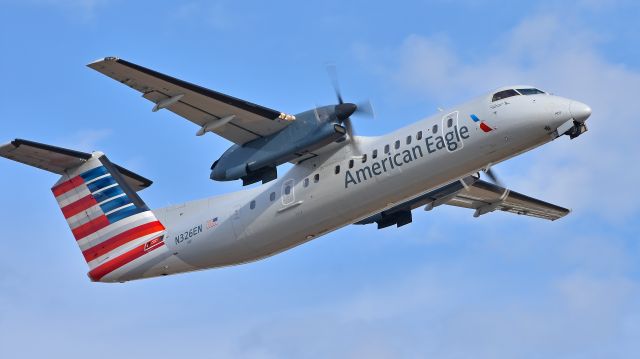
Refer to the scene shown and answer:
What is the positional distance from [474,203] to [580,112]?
6.84 metres

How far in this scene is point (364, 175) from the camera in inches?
770

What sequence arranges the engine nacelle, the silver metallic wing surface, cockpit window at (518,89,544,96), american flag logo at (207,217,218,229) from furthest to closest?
the silver metallic wing surface → american flag logo at (207,217,218,229) → the engine nacelle → cockpit window at (518,89,544,96)

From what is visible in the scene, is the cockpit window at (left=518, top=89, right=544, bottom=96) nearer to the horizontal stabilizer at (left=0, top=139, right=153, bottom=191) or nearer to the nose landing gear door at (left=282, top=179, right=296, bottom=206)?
the nose landing gear door at (left=282, top=179, right=296, bottom=206)

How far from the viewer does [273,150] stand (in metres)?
20.1

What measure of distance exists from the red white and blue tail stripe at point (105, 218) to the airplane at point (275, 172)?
0.9 inches

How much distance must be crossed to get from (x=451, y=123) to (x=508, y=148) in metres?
1.18

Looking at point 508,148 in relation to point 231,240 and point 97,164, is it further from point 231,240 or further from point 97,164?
point 97,164

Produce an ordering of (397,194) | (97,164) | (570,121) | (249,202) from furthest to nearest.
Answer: (97,164) < (249,202) < (397,194) < (570,121)

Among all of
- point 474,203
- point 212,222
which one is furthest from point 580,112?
point 212,222

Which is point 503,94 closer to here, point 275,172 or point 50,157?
point 275,172

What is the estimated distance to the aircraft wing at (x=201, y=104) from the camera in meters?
18.6

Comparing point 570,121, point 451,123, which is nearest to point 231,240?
point 451,123

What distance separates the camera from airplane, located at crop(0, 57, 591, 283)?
61.3ft

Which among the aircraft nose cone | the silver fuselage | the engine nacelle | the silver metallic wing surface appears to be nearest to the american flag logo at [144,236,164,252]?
the silver fuselage
